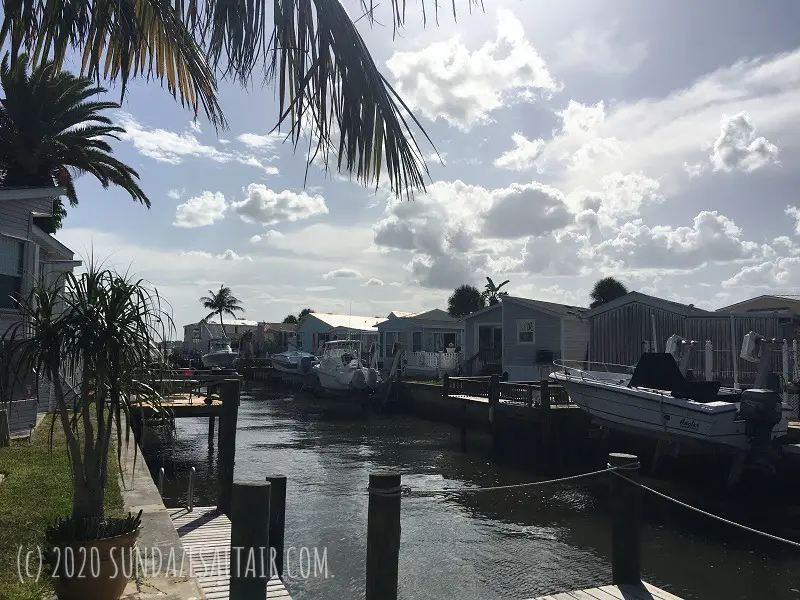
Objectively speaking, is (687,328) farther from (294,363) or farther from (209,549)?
(294,363)

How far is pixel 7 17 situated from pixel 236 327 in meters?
94.1

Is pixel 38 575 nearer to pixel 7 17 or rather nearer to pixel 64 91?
pixel 7 17

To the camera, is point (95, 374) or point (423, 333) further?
point (423, 333)

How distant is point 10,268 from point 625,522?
504 inches

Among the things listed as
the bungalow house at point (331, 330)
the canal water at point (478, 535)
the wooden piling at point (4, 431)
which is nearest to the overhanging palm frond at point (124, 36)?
the canal water at point (478, 535)

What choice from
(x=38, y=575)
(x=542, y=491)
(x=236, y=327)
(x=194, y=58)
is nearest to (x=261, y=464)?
(x=542, y=491)

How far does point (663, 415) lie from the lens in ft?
51.6

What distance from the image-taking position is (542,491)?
1595 cm

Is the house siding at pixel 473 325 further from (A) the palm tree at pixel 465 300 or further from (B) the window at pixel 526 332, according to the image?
(A) the palm tree at pixel 465 300

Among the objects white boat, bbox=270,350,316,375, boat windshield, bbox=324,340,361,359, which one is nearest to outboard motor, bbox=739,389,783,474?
boat windshield, bbox=324,340,361,359

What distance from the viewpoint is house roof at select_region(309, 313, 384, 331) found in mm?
57459

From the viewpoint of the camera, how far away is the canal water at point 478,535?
995cm

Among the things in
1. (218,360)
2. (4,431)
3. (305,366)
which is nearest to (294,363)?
(305,366)

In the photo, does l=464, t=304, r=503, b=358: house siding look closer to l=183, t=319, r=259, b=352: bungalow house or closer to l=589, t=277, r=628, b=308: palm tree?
l=589, t=277, r=628, b=308: palm tree
